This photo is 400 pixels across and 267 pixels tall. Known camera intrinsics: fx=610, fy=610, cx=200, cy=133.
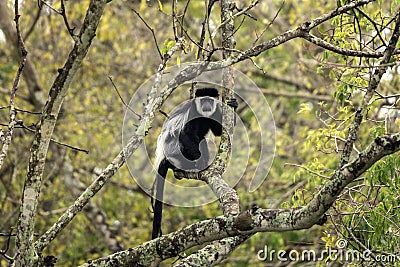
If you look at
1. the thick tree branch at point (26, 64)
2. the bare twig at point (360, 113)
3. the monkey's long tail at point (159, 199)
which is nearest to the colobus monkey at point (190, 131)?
the monkey's long tail at point (159, 199)

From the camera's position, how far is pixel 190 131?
4.02 metres

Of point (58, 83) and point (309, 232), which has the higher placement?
point (309, 232)

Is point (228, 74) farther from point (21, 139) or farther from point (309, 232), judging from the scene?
point (21, 139)

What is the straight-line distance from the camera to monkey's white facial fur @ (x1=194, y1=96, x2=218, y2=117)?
3904 millimetres

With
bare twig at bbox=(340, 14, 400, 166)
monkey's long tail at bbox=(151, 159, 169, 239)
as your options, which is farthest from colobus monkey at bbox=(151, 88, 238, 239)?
bare twig at bbox=(340, 14, 400, 166)

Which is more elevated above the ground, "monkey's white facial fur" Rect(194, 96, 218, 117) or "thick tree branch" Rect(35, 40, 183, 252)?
"monkey's white facial fur" Rect(194, 96, 218, 117)

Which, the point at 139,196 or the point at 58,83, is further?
the point at 139,196

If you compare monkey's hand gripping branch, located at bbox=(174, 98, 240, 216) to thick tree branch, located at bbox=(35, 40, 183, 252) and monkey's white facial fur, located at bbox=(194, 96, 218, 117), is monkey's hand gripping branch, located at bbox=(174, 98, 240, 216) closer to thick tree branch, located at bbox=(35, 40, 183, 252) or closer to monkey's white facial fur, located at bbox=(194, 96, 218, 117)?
thick tree branch, located at bbox=(35, 40, 183, 252)

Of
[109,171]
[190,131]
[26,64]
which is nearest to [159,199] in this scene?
[190,131]

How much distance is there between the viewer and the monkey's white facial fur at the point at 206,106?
3.90 m

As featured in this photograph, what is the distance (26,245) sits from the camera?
207 centimetres

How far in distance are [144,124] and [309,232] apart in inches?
143

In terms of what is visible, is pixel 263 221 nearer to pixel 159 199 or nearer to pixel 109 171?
pixel 109 171

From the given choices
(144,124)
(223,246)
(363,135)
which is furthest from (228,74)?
(363,135)
